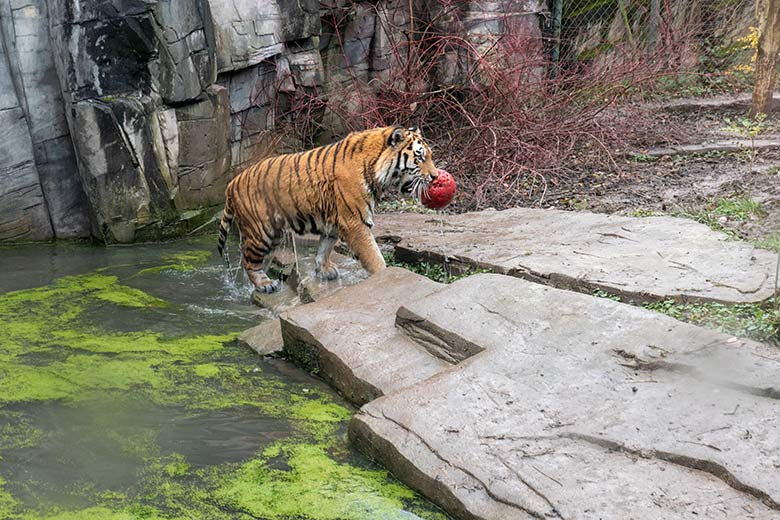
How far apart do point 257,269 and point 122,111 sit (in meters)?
2.00

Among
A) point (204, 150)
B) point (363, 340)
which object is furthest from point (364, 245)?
point (204, 150)

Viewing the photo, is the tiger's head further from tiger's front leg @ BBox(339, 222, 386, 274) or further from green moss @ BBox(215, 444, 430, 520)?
green moss @ BBox(215, 444, 430, 520)

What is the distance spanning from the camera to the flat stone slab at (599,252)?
4.51 meters

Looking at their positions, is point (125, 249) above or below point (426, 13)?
below

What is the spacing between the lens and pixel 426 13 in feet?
33.0

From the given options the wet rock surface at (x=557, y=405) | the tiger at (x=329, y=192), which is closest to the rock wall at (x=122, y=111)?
the tiger at (x=329, y=192)

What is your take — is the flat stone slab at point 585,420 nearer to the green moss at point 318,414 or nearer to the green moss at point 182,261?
the green moss at point 318,414

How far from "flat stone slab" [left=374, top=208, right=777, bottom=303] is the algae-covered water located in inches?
57.3

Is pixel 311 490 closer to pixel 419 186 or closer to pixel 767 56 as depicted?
pixel 419 186

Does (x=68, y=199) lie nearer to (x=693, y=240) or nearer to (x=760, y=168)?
(x=693, y=240)

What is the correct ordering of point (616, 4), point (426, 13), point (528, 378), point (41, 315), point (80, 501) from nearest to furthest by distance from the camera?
1. point (80, 501)
2. point (528, 378)
3. point (41, 315)
4. point (426, 13)
5. point (616, 4)

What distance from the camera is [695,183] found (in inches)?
299

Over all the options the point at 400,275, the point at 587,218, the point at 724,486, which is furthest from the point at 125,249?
the point at 724,486

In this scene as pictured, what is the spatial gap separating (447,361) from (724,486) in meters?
1.56
